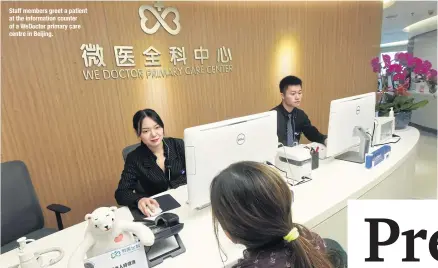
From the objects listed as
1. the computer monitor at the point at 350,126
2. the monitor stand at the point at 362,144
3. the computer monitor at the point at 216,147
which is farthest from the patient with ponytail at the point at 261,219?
the monitor stand at the point at 362,144

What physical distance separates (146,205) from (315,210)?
0.85m

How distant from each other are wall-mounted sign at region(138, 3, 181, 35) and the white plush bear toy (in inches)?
83.7

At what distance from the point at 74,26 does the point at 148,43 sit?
2.12 feet

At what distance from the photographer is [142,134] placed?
1.65 m

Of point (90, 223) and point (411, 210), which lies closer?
point (90, 223)

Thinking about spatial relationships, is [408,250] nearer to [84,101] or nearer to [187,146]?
[187,146]

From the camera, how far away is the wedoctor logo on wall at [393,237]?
129 centimetres

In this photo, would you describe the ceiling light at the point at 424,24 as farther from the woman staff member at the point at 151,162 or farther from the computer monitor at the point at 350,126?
the woman staff member at the point at 151,162

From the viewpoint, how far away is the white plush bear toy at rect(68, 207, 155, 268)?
877 millimetres

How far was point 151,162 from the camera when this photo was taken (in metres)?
1.67

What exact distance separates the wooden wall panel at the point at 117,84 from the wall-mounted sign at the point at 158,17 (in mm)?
56

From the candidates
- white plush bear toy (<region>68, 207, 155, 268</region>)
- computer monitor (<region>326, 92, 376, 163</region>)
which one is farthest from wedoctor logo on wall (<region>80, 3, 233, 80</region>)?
white plush bear toy (<region>68, 207, 155, 268</region>)

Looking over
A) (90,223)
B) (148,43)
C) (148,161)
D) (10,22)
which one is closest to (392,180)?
(148,161)

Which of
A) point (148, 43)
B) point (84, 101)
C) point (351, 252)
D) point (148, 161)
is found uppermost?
point (148, 43)
